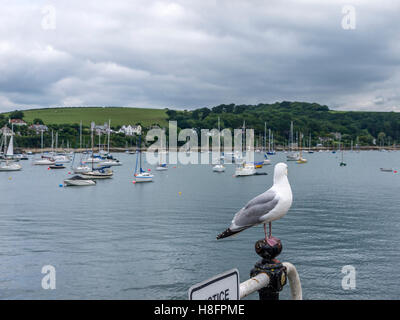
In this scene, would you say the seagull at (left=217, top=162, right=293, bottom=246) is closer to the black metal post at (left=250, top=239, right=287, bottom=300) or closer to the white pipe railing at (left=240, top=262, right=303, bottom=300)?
the white pipe railing at (left=240, top=262, right=303, bottom=300)

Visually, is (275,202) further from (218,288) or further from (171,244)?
(171,244)

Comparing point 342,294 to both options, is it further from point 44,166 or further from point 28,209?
point 44,166

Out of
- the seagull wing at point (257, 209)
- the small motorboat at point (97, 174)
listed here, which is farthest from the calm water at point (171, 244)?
the small motorboat at point (97, 174)

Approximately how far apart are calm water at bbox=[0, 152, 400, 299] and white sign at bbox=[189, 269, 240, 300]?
18340mm

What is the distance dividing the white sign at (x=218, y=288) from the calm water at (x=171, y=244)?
18340mm

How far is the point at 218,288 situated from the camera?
3.26m

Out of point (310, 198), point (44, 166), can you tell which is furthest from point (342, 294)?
point (44, 166)

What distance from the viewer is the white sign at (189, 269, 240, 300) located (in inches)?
121

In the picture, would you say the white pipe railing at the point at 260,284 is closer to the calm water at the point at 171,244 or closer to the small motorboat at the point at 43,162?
the calm water at the point at 171,244

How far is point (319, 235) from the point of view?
34.0 metres

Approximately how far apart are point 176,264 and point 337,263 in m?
10.9

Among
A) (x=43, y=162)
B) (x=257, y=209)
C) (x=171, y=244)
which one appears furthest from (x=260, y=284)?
(x=43, y=162)

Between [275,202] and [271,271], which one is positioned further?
[275,202]

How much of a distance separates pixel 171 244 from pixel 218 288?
28.6 m
